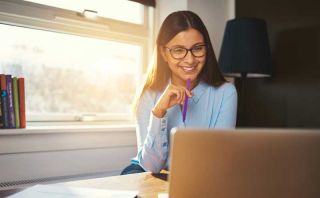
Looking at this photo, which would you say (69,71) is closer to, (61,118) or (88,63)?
(88,63)

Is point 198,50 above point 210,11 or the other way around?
the other way around

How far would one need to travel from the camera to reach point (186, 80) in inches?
53.5

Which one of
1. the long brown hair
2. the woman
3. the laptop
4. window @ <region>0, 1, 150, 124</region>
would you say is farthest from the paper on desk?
window @ <region>0, 1, 150, 124</region>

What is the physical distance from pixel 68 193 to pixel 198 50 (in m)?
0.76

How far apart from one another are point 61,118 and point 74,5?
0.69 m

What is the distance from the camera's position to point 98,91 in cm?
206

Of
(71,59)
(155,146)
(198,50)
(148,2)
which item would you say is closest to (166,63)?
(198,50)

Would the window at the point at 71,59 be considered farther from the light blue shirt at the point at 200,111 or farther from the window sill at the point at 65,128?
the light blue shirt at the point at 200,111

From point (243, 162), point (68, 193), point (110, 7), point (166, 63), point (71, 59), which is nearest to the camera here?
point (243, 162)

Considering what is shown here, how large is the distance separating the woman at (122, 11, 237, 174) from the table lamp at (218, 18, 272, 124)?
511 millimetres

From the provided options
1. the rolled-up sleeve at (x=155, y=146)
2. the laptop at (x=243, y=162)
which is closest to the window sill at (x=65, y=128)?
the rolled-up sleeve at (x=155, y=146)

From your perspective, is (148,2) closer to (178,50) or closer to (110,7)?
(110,7)

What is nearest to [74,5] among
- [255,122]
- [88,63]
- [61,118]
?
[88,63]

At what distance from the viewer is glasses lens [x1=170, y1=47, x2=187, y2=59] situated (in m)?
1.29
